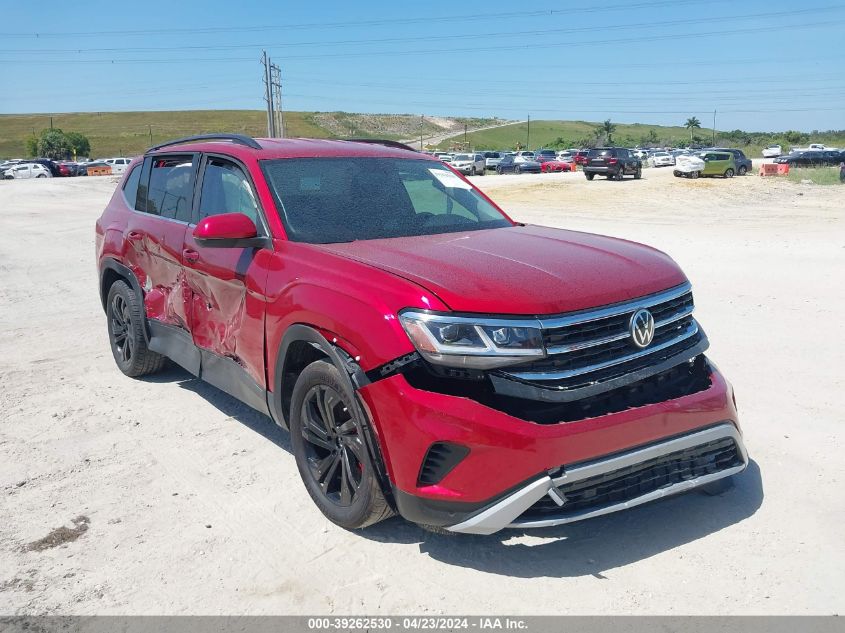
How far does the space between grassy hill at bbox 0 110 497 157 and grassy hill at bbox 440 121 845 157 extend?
44.9ft

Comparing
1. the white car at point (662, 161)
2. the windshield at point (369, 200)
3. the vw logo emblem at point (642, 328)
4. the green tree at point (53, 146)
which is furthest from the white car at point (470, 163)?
the green tree at point (53, 146)

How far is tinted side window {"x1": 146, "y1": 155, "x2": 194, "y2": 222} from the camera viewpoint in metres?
5.24

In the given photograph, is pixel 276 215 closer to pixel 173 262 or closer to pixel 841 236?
pixel 173 262

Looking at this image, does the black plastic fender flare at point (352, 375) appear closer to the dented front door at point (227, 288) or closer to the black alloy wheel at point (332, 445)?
the black alloy wheel at point (332, 445)

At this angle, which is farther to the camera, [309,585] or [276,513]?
[276,513]

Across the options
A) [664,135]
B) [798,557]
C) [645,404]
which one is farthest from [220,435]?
[664,135]

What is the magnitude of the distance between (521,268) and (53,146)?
10625cm

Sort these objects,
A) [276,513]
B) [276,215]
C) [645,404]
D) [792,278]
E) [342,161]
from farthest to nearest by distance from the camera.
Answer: [792,278] < [342,161] < [276,215] < [276,513] < [645,404]

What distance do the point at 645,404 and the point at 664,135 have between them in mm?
177958

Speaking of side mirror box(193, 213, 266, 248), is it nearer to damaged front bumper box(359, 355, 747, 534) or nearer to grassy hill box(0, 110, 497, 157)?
damaged front bumper box(359, 355, 747, 534)

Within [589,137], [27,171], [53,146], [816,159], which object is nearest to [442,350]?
[816,159]

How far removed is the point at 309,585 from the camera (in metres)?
3.26

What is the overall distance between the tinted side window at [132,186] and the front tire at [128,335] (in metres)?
0.68

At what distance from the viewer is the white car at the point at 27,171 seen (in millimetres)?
56781
